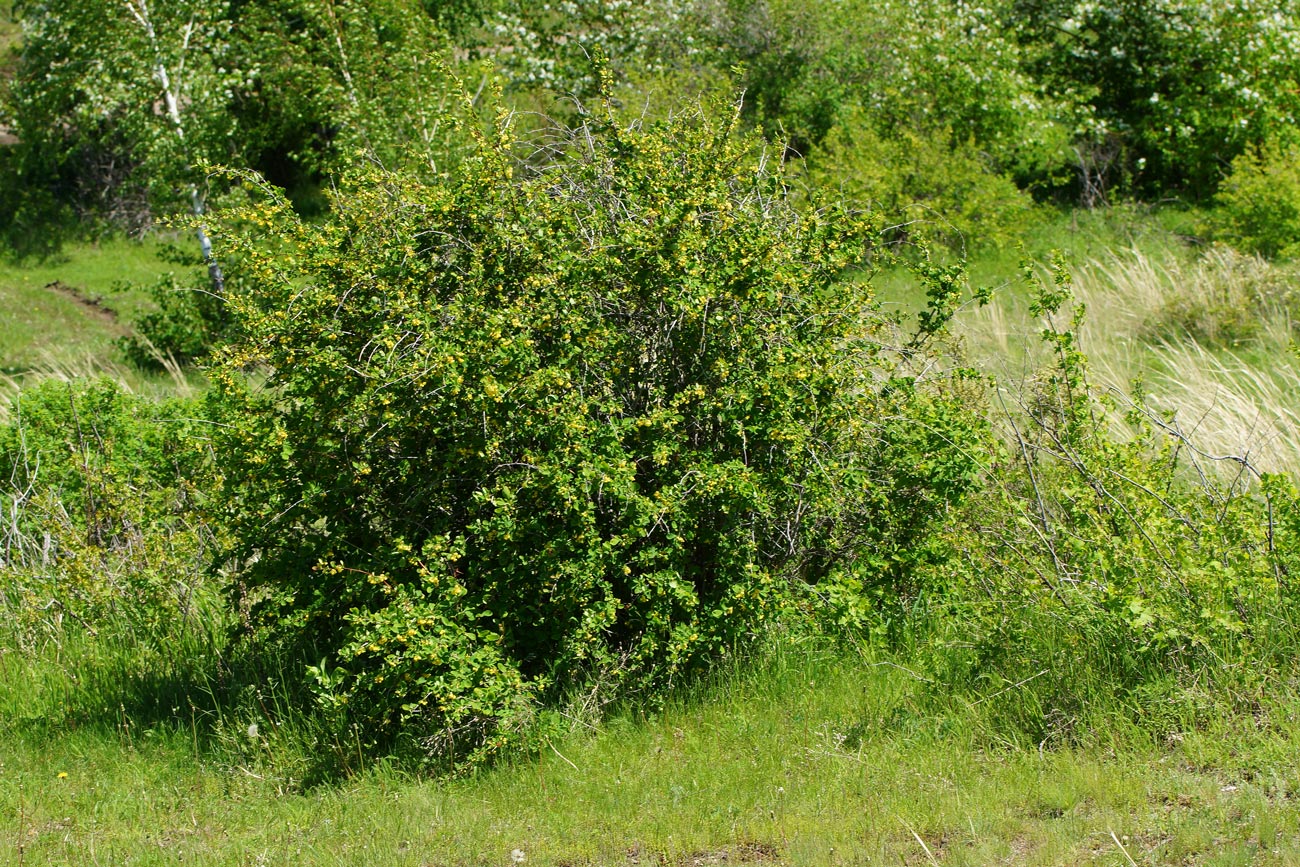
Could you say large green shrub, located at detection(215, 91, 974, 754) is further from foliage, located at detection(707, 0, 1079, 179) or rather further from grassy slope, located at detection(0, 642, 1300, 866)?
foliage, located at detection(707, 0, 1079, 179)

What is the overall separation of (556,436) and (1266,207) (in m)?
11.5

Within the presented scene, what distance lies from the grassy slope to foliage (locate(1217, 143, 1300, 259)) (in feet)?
32.7

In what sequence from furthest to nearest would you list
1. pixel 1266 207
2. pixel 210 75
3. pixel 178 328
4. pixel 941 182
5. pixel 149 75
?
pixel 210 75 < pixel 149 75 < pixel 178 328 < pixel 941 182 < pixel 1266 207

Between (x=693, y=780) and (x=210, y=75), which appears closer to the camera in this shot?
(x=693, y=780)

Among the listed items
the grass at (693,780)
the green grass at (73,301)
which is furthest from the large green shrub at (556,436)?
the green grass at (73,301)

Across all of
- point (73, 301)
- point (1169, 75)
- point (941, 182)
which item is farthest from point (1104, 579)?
point (73, 301)

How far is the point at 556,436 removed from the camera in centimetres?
559

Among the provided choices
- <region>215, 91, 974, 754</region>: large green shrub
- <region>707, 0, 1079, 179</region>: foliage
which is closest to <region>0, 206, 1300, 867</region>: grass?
<region>215, 91, 974, 754</region>: large green shrub

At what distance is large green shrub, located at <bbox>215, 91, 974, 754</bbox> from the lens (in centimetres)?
555

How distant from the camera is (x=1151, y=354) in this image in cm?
1135

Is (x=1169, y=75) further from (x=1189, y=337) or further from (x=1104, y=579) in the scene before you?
(x=1104, y=579)

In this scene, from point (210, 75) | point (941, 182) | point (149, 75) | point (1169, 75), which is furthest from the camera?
point (1169, 75)

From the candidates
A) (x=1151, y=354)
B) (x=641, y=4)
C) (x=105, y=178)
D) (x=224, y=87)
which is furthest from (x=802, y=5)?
(x=105, y=178)

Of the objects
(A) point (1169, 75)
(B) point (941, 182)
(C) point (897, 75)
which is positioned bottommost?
(B) point (941, 182)
